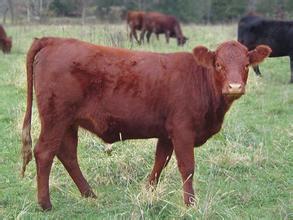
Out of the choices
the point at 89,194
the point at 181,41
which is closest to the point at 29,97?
the point at 89,194

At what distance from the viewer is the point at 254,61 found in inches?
199

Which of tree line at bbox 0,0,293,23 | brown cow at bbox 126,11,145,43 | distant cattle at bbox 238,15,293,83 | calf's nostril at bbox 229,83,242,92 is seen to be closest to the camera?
calf's nostril at bbox 229,83,242,92

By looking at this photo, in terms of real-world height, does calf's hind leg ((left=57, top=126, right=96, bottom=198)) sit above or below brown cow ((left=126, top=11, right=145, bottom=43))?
above

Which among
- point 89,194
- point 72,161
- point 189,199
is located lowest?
point 89,194

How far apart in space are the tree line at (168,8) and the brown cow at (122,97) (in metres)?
31.4

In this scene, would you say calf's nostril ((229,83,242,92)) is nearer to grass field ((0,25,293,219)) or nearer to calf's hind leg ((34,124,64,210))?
grass field ((0,25,293,219))

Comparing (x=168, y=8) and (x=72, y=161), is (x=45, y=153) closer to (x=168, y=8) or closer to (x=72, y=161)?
(x=72, y=161)

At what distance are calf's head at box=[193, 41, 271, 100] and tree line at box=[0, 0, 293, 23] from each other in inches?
1244

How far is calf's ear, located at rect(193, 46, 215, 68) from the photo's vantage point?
16.1 feet

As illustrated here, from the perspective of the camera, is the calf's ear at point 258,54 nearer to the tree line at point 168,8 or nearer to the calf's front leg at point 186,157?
the calf's front leg at point 186,157

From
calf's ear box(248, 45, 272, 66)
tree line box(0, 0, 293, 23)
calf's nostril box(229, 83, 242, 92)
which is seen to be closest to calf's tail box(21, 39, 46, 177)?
calf's nostril box(229, 83, 242, 92)

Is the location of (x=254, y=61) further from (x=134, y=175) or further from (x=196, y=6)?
(x=196, y=6)

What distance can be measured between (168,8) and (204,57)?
38.2 meters

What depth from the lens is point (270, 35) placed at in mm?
13641
